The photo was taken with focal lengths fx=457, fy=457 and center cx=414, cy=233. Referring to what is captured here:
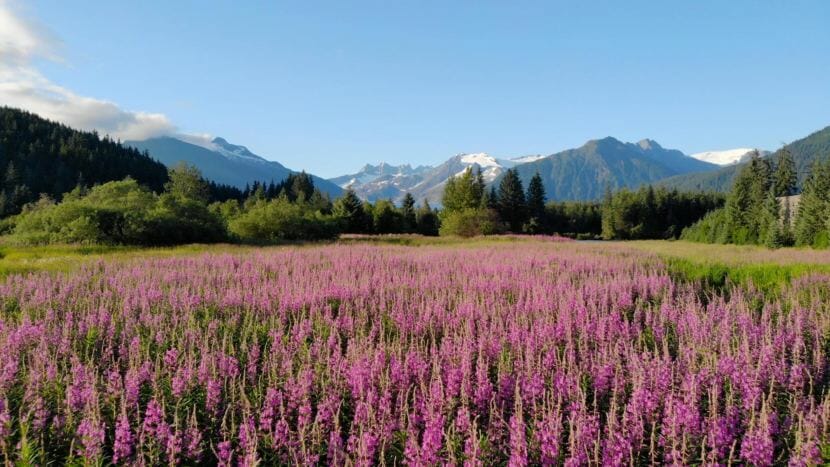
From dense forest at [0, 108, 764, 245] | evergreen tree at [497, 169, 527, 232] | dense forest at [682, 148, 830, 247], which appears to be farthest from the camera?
evergreen tree at [497, 169, 527, 232]

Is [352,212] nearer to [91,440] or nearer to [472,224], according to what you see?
[472,224]

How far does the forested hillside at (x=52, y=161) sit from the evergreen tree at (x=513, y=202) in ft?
323

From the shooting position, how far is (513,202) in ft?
295

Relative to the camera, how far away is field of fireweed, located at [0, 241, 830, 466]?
11.8 ft

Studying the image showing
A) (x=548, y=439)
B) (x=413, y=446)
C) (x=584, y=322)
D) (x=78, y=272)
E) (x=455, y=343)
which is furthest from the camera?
(x=78, y=272)

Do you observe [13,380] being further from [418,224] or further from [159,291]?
[418,224]


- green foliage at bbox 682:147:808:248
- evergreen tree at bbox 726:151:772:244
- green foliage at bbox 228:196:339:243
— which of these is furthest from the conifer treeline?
evergreen tree at bbox 726:151:772:244

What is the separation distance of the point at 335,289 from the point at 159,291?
367cm

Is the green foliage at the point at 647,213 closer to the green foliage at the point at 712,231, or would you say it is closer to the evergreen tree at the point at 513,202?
the green foliage at the point at 712,231

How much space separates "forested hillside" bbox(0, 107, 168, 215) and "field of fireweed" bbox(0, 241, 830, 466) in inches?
5346

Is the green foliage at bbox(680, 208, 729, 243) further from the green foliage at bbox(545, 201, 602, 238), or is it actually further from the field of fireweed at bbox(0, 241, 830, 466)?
the field of fireweed at bbox(0, 241, 830, 466)

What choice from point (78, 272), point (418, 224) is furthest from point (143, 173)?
point (78, 272)

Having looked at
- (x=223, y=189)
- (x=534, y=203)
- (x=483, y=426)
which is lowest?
(x=483, y=426)

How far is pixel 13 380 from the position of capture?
15.7ft
